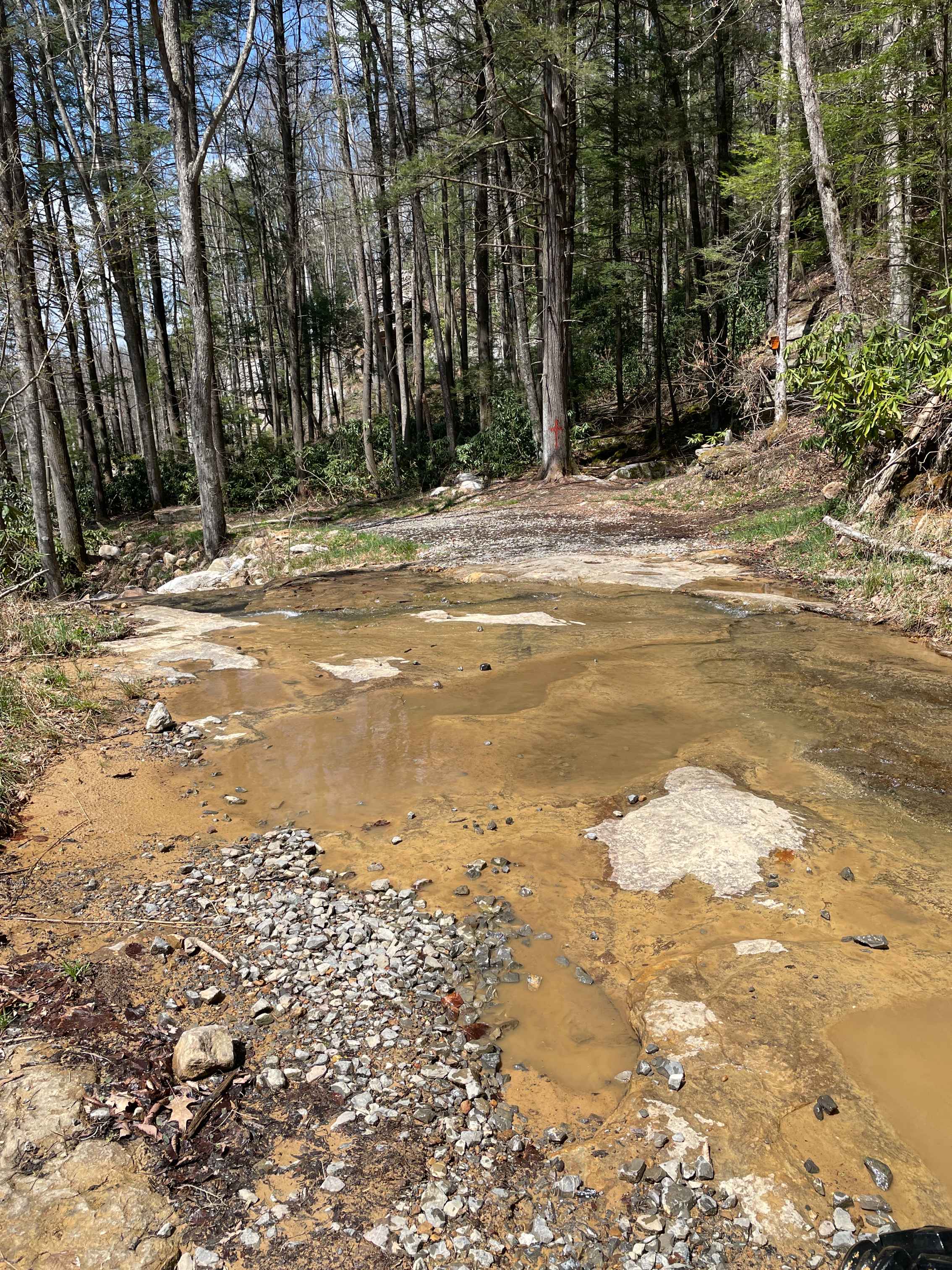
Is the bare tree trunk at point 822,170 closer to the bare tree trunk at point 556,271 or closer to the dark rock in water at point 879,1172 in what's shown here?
the bare tree trunk at point 556,271

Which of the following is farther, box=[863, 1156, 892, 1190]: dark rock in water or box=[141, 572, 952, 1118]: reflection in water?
box=[141, 572, 952, 1118]: reflection in water

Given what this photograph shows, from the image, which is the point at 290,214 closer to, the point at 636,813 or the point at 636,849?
the point at 636,813

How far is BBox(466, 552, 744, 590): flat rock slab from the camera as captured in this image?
906cm

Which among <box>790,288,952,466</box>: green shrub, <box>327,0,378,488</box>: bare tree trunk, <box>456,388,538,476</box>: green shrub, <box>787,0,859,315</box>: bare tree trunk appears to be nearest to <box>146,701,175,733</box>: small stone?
<box>790,288,952,466</box>: green shrub

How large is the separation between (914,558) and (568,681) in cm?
444

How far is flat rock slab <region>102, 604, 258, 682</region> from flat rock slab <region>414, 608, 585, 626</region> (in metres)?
2.00

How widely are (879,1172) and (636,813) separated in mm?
1963

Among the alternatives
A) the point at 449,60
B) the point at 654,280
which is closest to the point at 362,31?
the point at 449,60

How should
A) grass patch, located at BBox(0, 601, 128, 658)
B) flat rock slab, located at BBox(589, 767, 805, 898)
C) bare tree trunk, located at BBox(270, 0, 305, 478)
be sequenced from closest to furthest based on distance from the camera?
1. flat rock slab, located at BBox(589, 767, 805, 898)
2. grass patch, located at BBox(0, 601, 128, 658)
3. bare tree trunk, located at BBox(270, 0, 305, 478)

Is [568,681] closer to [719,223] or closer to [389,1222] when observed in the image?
[389,1222]

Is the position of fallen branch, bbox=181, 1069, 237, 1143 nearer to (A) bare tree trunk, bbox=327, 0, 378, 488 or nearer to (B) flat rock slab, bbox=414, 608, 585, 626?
(B) flat rock slab, bbox=414, 608, 585, 626

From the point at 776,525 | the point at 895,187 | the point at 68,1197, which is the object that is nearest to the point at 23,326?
the point at 68,1197

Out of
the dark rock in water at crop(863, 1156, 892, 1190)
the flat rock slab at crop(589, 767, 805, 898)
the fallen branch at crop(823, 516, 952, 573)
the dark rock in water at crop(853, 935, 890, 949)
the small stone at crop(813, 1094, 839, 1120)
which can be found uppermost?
the fallen branch at crop(823, 516, 952, 573)

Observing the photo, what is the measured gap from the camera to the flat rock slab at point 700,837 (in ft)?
11.1
